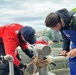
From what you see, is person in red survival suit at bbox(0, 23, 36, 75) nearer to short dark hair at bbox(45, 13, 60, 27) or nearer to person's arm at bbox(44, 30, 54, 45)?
short dark hair at bbox(45, 13, 60, 27)

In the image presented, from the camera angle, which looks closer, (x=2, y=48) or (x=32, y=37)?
(x=32, y=37)

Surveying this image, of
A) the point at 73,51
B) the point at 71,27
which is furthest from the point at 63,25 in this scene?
the point at 73,51

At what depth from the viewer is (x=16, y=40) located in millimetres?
3971

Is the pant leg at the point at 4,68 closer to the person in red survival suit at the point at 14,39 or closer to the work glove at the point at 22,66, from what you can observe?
the person in red survival suit at the point at 14,39

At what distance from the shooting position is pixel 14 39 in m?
3.94

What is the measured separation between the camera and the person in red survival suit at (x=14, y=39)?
3.83 meters

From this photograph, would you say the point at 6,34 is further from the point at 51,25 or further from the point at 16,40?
the point at 51,25

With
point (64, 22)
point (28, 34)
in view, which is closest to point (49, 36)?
point (28, 34)

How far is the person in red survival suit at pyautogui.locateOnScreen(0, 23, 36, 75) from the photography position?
383 cm

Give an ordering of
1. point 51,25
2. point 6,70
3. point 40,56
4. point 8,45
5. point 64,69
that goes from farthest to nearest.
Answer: point 64,69 < point 6,70 < point 8,45 < point 51,25 < point 40,56

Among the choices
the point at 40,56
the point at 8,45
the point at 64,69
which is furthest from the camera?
the point at 64,69

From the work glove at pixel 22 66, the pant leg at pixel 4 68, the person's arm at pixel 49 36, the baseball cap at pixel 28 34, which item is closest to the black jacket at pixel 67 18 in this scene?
the baseball cap at pixel 28 34

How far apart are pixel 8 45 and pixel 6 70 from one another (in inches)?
18.5

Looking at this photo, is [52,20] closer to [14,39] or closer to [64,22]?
[64,22]
